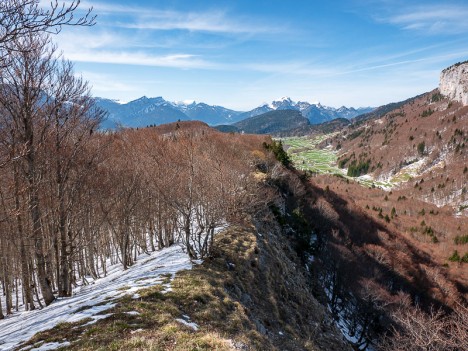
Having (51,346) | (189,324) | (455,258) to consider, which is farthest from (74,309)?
(455,258)

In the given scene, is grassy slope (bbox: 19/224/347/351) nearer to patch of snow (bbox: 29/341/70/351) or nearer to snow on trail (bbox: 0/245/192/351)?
patch of snow (bbox: 29/341/70/351)

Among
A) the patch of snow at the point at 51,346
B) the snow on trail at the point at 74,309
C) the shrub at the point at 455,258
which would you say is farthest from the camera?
the shrub at the point at 455,258

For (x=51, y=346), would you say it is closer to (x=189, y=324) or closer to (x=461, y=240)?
(x=189, y=324)

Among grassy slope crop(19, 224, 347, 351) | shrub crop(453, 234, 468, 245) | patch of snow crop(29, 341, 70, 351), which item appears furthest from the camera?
shrub crop(453, 234, 468, 245)

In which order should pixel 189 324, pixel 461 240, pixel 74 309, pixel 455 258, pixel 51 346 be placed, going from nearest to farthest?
pixel 51 346 < pixel 189 324 < pixel 74 309 < pixel 455 258 < pixel 461 240

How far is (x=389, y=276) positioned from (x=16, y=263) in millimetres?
59281

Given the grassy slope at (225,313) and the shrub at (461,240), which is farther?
the shrub at (461,240)

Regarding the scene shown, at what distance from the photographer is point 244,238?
2866 cm

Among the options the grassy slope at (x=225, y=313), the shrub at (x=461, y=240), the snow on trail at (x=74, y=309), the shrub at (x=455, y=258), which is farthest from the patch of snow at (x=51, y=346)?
the shrub at (x=461, y=240)

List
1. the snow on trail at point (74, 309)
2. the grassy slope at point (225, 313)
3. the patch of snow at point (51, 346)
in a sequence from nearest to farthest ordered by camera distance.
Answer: the patch of snow at point (51, 346) → the grassy slope at point (225, 313) → the snow on trail at point (74, 309)

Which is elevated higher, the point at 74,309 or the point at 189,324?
the point at 74,309

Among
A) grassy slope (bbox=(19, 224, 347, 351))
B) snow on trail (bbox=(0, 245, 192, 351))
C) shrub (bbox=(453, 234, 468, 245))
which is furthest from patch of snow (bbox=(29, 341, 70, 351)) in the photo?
shrub (bbox=(453, 234, 468, 245))

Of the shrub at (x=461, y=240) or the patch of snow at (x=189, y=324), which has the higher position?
the patch of snow at (x=189, y=324)

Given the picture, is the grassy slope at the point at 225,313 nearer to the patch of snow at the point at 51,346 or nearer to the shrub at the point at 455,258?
the patch of snow at the point at 51,346
